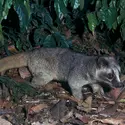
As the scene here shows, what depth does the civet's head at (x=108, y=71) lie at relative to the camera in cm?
658

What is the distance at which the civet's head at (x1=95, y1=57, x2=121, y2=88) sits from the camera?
6.58m

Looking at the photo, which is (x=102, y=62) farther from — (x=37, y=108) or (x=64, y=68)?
(x=37, y=108)

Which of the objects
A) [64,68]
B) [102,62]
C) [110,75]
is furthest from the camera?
[64,68]

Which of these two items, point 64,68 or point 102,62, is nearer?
point 102,62

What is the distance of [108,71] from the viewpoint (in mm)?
6648

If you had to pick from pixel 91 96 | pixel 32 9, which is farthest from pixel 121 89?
pixel 32 9

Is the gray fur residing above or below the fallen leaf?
above

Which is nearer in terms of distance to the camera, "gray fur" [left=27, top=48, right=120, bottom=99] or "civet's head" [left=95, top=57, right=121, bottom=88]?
"civet's head" [left=95, top=57, right=121, bottom=88]

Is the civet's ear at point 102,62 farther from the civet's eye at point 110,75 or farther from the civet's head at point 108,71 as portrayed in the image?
the civet's eye at point 110,75

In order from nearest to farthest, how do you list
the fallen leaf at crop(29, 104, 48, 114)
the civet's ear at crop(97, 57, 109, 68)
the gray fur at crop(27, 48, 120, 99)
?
the fallen leaf at crop(29, 104, 48, 114) → the civet's ear at crop(97, 57, 109, 68) → the gray fur at crop(27, 48, 120, 99)

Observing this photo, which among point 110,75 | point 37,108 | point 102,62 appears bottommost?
point 37,108

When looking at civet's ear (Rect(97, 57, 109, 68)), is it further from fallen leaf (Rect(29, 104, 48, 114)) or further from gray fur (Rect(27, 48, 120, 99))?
fallen leaf (Rect(29, 104, 48, 114))

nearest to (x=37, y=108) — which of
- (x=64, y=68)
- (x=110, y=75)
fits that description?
(x=64, y=68)

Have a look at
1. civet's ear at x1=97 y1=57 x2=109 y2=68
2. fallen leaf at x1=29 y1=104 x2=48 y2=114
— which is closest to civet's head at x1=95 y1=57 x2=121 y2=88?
civet's ear at x1=97 y1=57 x2=109 y2=68
